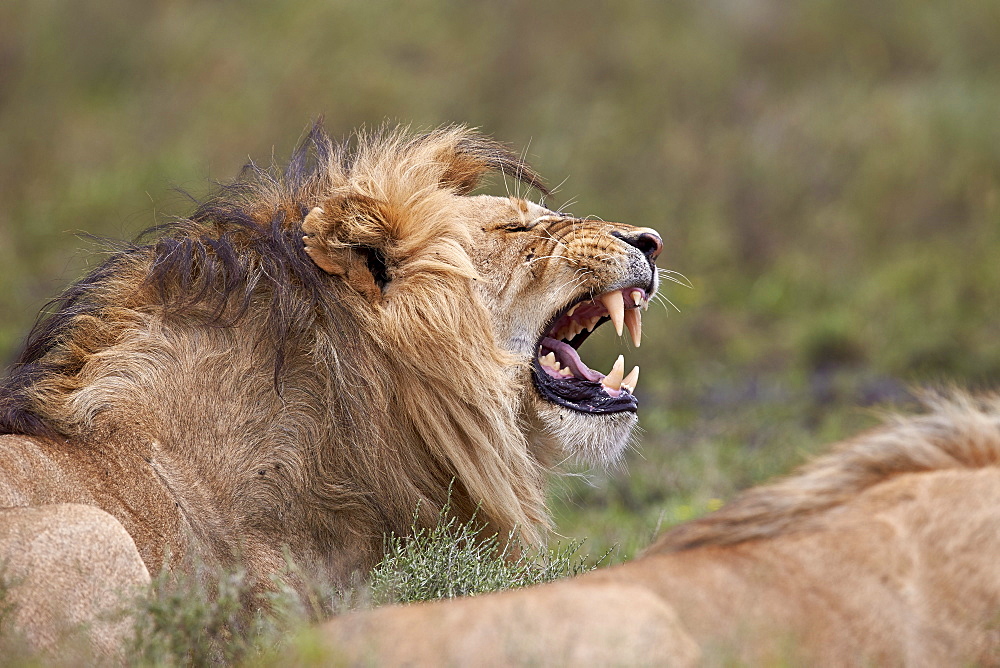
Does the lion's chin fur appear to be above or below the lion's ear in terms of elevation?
below

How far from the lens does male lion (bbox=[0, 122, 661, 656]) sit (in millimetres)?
3449

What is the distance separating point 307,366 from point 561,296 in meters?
0.89

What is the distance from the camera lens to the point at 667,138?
12.4 m

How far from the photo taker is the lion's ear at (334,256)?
3.70 metres

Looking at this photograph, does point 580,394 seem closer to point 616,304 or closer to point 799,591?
point 616,304

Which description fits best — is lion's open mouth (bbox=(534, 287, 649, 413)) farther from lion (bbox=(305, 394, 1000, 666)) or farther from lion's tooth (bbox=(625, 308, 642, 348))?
lion (bbox=(305, 394, 1000, 666))

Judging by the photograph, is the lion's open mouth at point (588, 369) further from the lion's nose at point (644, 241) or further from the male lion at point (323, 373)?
the lion's nose at point (644, 241)

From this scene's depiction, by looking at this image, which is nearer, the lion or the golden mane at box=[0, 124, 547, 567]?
the lion

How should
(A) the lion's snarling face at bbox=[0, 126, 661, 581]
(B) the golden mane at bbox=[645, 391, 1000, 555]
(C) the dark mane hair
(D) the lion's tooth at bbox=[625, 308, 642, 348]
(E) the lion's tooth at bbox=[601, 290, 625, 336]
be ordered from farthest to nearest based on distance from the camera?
(D) the lion's tooth at bbox=[625, 308, 642, 348] < (E) the lion's tooth at bbox=[601, 290, 625, 336] < (C) the dark mane hair < (A) the lion's snarling face at bbox=[0, 126, 661, 581] < (B) the golden mane at bbox=[645, 391, 1000, 555]

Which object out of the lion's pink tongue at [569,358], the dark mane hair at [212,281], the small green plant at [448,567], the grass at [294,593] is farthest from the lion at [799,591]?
the dark mane hair at [212,281]

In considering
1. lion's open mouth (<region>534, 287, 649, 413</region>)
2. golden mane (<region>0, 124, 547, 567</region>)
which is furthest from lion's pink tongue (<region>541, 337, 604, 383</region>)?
golden mane (<region>0, 124, 547, 567</region>)

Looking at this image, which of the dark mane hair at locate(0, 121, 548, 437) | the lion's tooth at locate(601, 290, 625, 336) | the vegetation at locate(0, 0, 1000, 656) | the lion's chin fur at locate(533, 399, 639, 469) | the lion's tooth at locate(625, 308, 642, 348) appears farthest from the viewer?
the vegetation at locate(0, 0, 1000, 656)

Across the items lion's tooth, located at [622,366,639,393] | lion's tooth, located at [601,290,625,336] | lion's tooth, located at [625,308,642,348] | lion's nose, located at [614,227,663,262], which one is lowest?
lion's tooth, located at [622,366,639,393]

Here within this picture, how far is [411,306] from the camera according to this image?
3682 millimetres
